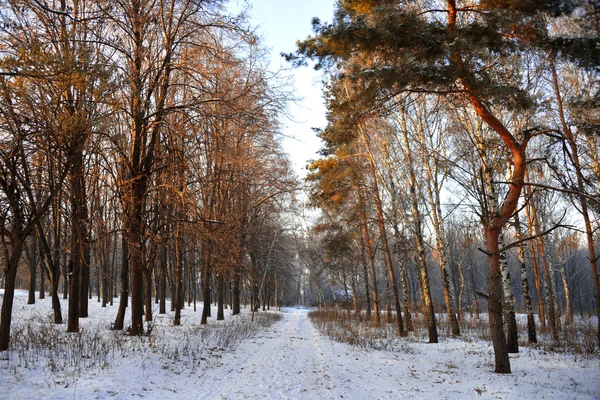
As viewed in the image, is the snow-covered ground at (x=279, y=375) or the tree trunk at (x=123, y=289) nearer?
the snow-covered ground at (x=279, y=375)

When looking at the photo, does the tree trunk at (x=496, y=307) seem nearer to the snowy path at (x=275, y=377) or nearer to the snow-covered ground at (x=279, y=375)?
the snow-covered ground at (x=279, y=375)

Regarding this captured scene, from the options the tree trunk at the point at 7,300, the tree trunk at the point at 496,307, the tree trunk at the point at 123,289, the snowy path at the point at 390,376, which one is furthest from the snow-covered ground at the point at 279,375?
the tree trunk at the point at 123,289

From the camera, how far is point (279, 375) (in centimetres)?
827

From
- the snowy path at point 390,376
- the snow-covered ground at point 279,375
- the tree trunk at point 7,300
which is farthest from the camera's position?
the tree trunk at point 7,300

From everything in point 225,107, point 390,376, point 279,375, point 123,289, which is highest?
point 225,107

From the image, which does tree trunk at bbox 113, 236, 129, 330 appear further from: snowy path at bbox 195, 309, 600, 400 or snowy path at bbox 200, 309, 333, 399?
snowy path at bbox 200, 309, 333, 399

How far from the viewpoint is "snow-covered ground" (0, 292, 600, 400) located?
19.9 feet

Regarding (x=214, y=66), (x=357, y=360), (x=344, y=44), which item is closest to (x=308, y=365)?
(x=357, y=360)

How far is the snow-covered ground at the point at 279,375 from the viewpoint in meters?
6.05

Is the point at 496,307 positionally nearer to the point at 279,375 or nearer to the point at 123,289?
the point at 279,375

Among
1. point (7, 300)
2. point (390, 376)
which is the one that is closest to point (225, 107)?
point (7, 300)

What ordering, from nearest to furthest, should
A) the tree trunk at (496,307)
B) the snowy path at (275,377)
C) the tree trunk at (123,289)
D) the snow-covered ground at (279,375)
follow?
the snow-covered ground at (279,375), the snowy path at (275,377), the tree trunk at (496,307), the tree trunk at (123,289)

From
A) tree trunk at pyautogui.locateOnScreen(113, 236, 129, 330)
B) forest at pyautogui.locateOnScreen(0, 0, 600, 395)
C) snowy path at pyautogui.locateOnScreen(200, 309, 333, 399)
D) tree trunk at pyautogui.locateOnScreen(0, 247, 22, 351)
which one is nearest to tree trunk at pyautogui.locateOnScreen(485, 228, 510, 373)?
forest at pyautogui.locateOnScreen(0, 0, 600, 395)

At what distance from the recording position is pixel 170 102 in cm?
1297
